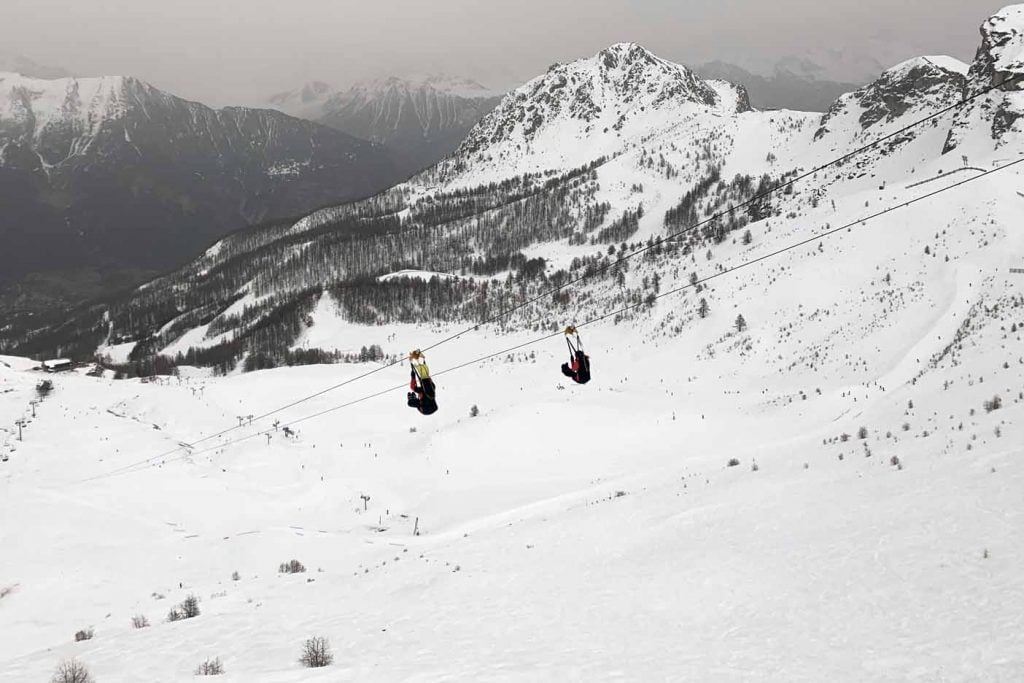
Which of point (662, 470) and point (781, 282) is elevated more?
point (781, 282)

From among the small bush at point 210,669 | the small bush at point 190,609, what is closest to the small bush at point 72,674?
the small bush at point 210,669

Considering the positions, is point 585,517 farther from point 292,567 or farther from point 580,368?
point 292,567

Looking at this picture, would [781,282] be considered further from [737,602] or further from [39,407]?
[39,407]

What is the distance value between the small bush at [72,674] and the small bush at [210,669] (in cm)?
165

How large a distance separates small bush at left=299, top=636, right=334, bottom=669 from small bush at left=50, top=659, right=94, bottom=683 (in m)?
3.47

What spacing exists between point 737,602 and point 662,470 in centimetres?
1606

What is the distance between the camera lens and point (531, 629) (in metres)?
10.7

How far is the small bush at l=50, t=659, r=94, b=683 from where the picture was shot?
9.98 meters

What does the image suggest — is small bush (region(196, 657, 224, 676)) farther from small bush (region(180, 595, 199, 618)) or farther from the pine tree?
the pine tree

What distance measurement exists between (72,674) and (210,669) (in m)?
2.18

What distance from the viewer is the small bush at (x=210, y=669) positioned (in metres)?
10.4

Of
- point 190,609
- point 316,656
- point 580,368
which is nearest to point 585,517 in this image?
point 580,368

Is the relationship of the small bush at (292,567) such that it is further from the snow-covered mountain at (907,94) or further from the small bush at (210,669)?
the snow-covered mountain at (907,94)

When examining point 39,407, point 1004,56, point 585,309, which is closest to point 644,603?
point 39,407
